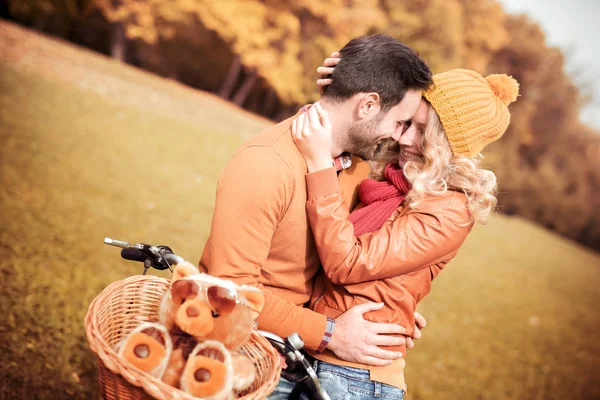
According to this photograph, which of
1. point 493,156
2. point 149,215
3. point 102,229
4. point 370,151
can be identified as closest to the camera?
point 370,151

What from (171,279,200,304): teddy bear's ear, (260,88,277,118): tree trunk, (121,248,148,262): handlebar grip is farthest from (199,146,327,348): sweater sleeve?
(260,88,277,118): tree trunk

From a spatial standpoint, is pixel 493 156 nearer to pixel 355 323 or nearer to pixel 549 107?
pixel 549 107

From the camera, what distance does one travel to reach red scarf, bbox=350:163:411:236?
241 centimetres

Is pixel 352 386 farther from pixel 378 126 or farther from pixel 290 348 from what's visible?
pixel 378 126

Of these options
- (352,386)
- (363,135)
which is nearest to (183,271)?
(352,386)

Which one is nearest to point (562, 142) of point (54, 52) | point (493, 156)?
point (493, 156)

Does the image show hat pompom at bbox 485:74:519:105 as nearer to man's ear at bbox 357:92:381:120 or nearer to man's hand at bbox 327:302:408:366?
man's ear at bbox 357:92:381:120

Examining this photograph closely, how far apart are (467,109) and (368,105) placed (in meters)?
0.56

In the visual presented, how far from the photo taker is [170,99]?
18.5 metres

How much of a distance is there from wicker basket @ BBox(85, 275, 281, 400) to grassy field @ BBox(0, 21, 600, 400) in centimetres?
214

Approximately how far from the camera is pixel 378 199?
8.35 feet

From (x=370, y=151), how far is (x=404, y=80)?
42 centimetres

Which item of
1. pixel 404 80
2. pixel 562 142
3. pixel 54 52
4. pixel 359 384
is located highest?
pixel 562 142

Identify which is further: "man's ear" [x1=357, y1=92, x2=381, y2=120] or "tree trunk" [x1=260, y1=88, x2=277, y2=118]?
"tree trunk" [x1=260, y1=88, x2=277, y2=118]
